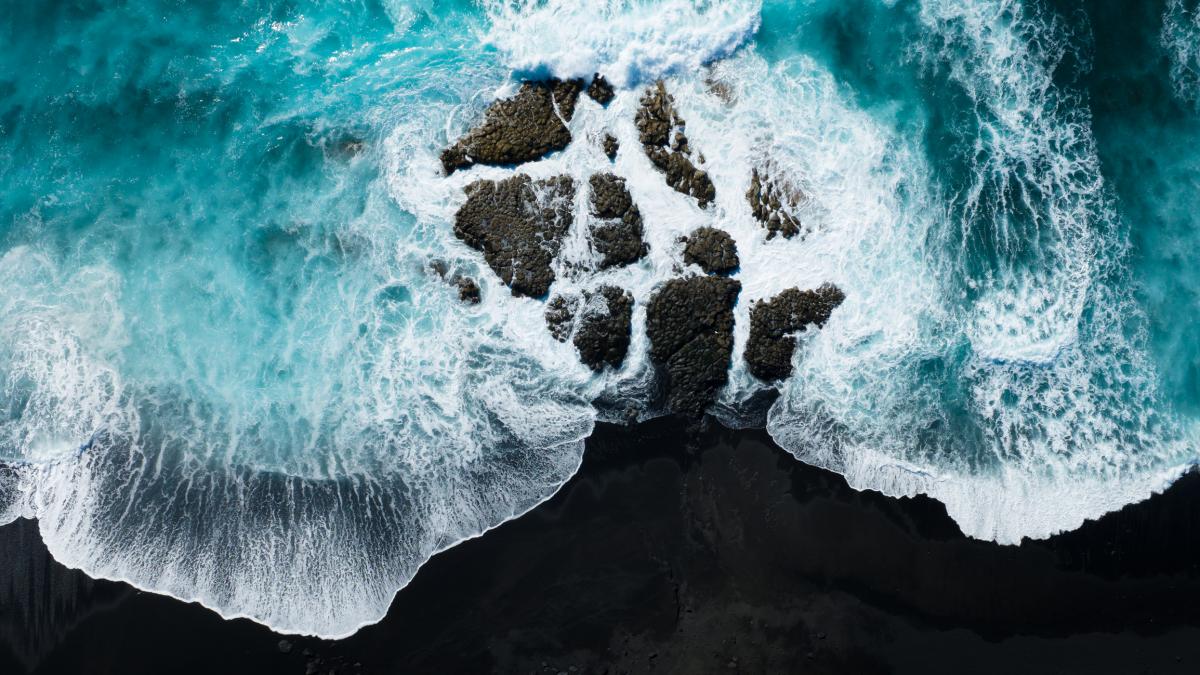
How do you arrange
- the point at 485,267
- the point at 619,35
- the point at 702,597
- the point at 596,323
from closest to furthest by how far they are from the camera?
the point at 702,597
the point at 596,323
the point at 485,267
the point at 619,35

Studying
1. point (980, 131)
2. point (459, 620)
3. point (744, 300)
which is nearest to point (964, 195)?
point (980, 131)

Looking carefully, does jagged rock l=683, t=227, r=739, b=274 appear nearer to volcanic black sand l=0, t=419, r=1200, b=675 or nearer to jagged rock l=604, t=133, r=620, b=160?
jagged rock l=604, t=133, r=620, b=160

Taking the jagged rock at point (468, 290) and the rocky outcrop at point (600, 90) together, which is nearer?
the jagged rock at point (468, 290)

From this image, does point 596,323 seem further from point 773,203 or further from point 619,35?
point 619,35

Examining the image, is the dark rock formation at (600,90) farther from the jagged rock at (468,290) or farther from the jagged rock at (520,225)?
the jagged rock at (468,290)

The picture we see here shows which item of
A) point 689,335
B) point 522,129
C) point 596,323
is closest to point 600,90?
point 522,129

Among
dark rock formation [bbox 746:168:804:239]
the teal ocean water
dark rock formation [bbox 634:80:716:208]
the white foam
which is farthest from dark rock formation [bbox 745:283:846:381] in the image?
the white foam

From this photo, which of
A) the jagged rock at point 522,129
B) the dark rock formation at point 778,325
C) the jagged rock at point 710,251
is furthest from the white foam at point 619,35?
the dark rock formation at point 778,325
